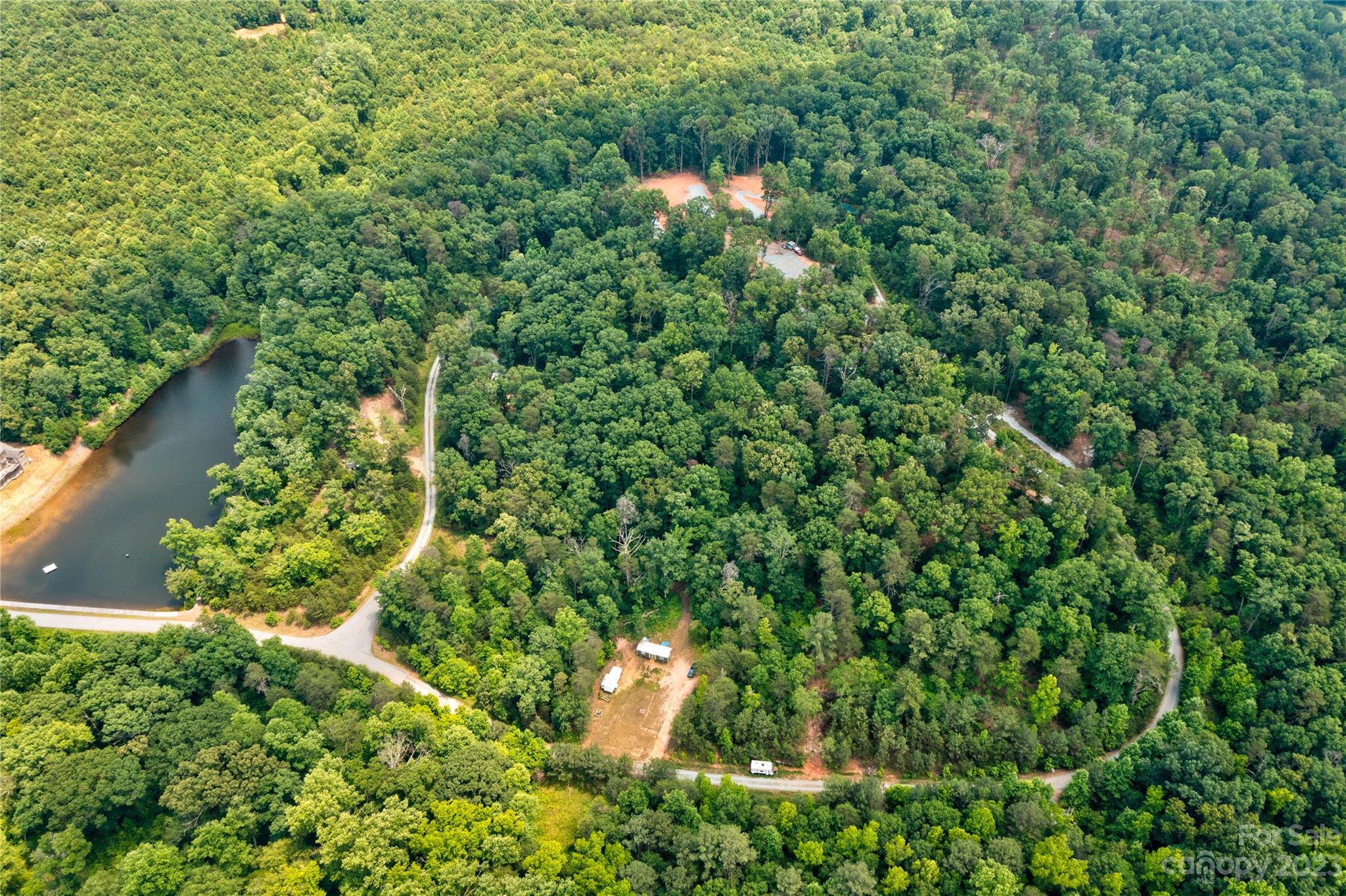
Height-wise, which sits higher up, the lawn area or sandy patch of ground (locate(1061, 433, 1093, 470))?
sandy patch of ground (locate(1061, 433, 1093, 470))

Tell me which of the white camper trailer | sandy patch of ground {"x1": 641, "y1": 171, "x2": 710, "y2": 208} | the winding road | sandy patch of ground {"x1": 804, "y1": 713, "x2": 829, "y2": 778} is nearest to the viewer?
the winding road

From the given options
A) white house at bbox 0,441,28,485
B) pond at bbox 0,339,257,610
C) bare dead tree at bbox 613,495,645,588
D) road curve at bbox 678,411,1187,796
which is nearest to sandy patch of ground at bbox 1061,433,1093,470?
road curve at bbox 678,411,1187,796

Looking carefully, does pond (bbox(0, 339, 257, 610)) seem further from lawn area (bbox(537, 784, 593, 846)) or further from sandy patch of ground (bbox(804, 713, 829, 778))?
sandy patch of ground (bbox(804, 713, 829, 778))

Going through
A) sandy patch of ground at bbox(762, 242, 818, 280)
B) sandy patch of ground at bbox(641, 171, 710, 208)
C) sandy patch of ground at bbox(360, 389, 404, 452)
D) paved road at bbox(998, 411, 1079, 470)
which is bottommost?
sandy patch of ground at bbox(360, 389, 404, 452)

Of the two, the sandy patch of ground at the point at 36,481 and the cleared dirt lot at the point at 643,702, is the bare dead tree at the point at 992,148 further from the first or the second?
the sandy patch of ground at the point at 36,481

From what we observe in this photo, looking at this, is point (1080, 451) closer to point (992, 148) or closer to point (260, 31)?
point (992, 148)

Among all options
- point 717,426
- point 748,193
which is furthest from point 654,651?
point 748,193

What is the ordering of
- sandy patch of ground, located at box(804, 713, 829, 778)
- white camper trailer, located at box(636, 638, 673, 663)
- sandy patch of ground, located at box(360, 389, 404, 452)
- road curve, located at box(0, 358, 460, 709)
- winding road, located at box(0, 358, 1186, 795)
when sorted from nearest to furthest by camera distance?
winding road, located at box(0, 358, 1186, 795), sandy patch of ground, located at box(804, 713, 829, 778), road curve, located at box(0, 358, 460, 709), white camper trailer, located at box(636, 638, 673, 663), sandy patch of ground, located at box(360, 389, 404, 452)

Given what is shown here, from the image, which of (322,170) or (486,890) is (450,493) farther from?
(322,170)

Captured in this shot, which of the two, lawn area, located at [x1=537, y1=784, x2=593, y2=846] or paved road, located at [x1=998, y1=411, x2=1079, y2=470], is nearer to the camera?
lawn area, located at [x1=537, y1=784, x2=593, y2=846]
